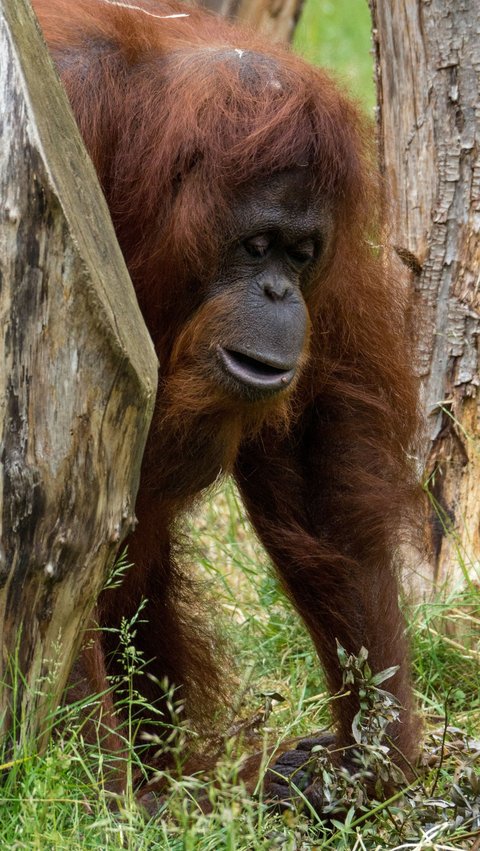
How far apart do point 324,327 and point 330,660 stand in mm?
952

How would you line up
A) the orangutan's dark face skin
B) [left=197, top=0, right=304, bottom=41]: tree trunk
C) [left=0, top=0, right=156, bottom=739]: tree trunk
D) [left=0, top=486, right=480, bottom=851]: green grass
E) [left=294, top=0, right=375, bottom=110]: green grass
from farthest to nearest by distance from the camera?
[left=294, top=0, right=375, bottom=110]: green grass → [left=197, top=0, right=304, bottom=41]: tree trunk → the orangutan's dark face skin → [left=0, top=486, right=480, bottom=851]: green grass → [left=0, top=0, right=156, bottom=739]: tree trunk

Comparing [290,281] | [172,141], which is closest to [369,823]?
[290,281]

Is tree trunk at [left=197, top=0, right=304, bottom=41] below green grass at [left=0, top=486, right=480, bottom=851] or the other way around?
the other way around

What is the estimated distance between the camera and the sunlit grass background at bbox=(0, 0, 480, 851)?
2.12m

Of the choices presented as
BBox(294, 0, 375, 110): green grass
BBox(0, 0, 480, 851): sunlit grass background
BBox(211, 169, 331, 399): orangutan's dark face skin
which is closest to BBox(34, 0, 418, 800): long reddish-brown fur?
BBox(211, 169, 331, 399): orangutan's dark face skin

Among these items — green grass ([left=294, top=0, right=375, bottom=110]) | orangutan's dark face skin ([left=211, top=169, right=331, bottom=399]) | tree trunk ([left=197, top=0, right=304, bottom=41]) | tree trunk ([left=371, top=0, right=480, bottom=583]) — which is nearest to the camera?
orangutan's dark face skin ([left=211, top=169, right=331, bottom=399])

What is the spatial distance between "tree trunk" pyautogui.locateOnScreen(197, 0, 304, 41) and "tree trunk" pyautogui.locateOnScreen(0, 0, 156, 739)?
146 inches

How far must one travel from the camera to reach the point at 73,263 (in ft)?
6.41

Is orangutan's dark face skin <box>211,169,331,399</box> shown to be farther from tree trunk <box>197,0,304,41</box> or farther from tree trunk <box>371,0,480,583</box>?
tree trunk <box>197,0,304,41</box>

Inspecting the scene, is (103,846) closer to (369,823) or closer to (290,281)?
(369,823)

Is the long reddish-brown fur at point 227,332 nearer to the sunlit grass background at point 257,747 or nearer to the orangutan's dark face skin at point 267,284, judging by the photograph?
the orangutan's dark face skin at point 267,284

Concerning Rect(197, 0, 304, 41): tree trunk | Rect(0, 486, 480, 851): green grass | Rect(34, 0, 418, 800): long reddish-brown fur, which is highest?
Rect(197, 0, 304, 41): tree trunk

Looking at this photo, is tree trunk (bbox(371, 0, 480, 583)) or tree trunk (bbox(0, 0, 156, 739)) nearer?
tree trunk (bbox(0, 0, 156, 739))

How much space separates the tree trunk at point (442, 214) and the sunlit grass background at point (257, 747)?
0.56 feet
